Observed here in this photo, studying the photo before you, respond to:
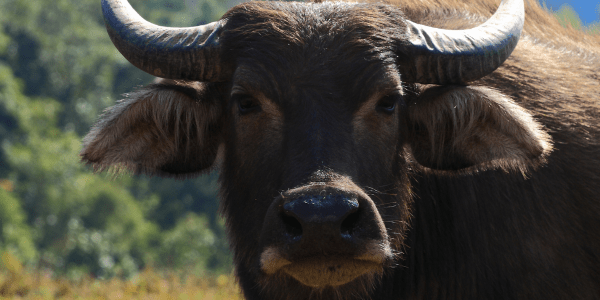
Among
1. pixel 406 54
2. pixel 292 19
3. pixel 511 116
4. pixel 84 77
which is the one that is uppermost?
pixel 292 19

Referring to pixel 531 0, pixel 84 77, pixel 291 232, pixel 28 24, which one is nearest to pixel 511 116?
pixel 291 232

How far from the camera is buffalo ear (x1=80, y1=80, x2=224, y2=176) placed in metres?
4.12

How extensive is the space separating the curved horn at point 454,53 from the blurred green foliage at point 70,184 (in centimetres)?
4375

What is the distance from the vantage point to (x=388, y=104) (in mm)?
3781

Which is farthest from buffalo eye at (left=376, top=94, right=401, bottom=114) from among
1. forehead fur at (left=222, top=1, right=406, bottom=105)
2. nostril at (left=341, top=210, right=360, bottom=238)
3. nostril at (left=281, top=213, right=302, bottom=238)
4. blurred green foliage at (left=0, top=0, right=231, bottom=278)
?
blurred green foliage at (left=0, top=0, right=231, bottom=278)

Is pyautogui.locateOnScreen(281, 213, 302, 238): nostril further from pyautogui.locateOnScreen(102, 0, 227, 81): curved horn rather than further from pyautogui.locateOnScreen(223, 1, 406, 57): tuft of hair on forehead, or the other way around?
pyautogui.locateOnScreen(102, 0, 227, 81): curved horn

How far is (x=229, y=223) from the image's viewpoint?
4398 mm

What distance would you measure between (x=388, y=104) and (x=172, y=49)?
1.44 metres

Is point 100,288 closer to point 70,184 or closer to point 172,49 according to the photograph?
point 172,49

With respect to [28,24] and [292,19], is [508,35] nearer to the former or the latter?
[292,19]


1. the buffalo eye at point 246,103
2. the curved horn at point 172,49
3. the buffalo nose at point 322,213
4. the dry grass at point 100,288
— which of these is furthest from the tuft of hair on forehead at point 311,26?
the dry grass at point 100,288

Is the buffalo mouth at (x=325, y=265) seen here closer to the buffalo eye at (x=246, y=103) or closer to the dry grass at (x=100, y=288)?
the buffalo eye at (x=246, y=103)

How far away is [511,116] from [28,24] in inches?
3531

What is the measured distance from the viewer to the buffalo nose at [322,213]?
9.42 ft
